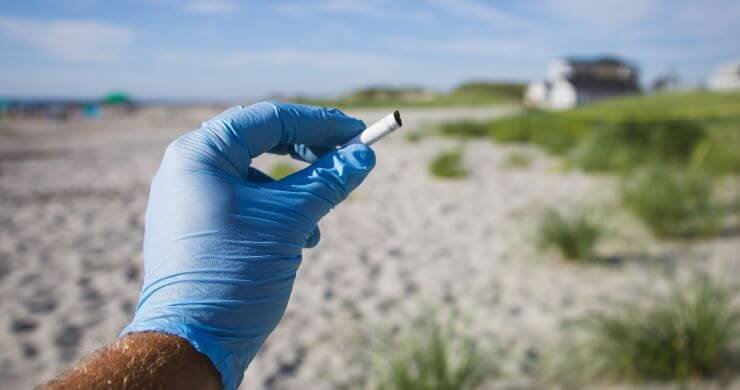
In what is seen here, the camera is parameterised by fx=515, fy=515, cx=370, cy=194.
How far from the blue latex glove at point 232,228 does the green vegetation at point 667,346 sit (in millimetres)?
1427

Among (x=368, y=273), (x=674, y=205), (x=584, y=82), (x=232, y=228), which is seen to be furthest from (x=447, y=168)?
(x=584, y=82)

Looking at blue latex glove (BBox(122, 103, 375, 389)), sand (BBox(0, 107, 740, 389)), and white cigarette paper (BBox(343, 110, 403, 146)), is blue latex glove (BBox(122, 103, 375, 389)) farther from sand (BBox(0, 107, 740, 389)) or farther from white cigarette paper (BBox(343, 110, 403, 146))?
sand (BBox(0, 107, 740, 389))

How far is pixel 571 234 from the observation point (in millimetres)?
3400

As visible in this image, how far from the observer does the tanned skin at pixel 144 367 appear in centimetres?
79

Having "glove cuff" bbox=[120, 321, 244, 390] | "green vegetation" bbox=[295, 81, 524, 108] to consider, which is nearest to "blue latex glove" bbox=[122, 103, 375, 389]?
"glove cuff" bbox=[120, 321, 244, 390]

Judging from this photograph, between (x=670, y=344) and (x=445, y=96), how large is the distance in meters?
35.5

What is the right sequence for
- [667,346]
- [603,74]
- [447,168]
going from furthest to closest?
[603,74]
[447,168]
[667,346]

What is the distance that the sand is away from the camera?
2451mm

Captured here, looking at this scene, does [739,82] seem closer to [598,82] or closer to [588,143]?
[598,82]

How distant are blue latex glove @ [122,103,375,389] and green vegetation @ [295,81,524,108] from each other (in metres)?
25.1

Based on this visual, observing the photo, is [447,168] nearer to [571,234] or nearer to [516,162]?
[516,162]

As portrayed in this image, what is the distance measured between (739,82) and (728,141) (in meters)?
9.83

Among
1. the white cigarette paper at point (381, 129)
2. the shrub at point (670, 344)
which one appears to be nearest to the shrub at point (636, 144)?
the shrub at point (670, 344)

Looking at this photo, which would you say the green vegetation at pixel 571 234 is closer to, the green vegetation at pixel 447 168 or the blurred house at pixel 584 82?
the green vegetation at pixel 447 168
